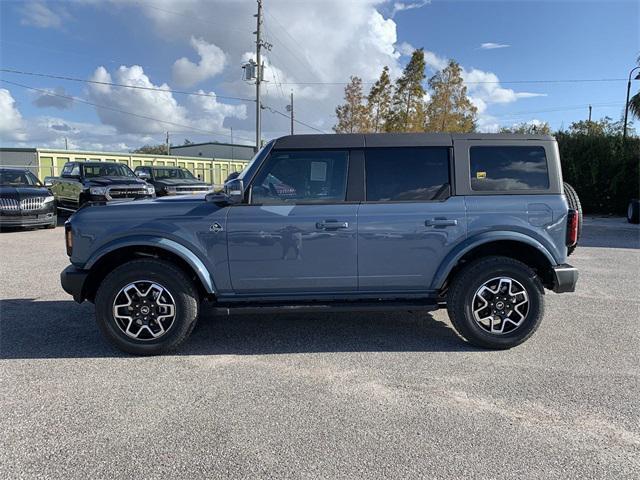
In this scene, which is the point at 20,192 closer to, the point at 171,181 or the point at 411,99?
the point at 171,181

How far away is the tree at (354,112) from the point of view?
2580 cm

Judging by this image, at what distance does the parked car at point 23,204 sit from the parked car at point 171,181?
150 inches

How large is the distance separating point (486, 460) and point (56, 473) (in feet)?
7.79

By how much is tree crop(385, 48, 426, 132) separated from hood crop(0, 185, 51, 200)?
1596 cm

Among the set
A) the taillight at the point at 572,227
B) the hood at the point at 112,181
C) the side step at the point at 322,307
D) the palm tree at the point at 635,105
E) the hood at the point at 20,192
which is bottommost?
the side step at the point at 322,307

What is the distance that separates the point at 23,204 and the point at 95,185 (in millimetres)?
2428

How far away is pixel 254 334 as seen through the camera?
178 inches

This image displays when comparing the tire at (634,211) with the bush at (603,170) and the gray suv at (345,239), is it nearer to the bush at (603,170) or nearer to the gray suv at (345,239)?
the bush at (603,170)

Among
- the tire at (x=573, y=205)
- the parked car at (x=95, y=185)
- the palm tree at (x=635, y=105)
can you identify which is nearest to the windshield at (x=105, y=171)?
the parked car at (x=95, y=185)

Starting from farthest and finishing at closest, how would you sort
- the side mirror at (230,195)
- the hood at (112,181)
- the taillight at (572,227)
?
the hood at (112,181) < the taillight at (572,227) < the side mirror at (230,195)

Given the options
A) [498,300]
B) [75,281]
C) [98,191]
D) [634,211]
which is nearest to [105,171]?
[98,191]

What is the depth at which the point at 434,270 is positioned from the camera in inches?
159

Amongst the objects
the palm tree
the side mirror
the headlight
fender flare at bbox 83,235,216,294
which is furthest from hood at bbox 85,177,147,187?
the palm tree

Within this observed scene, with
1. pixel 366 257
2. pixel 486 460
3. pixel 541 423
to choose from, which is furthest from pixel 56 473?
pixel 541 423
